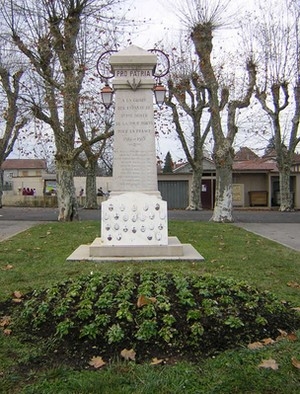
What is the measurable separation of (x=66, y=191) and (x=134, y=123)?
7.82m

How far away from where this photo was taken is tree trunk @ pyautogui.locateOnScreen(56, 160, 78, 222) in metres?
14.4

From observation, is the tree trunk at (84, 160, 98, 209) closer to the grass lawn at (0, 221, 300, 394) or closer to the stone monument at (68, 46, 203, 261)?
the stone monument at (68, 46, 203, 261)

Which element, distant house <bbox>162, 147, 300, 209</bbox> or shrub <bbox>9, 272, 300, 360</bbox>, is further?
distant house <bbox>162, 147, 300, 209</bbox>

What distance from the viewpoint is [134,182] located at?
23.6ft

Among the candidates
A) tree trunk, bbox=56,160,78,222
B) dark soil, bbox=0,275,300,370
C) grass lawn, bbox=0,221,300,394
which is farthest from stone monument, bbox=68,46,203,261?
tree trunk, bbox=56,160,78,222

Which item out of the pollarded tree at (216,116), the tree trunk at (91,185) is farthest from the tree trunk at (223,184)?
the tree trunk at (91,185)

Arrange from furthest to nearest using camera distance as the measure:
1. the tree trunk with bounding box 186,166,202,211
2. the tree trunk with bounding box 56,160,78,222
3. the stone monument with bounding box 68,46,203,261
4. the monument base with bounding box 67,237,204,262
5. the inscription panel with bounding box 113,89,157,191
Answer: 1. the tree trunk with bounding box 186,166,202,211
2. the tree trunk with bounding box 56,160,78,222
3. the inscription panel with bounding box 113,89,157,191
4. the stone monument with bounding box 68,46,203,261
5. the monument base with bounding box 67,237,204,262

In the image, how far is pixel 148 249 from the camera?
22.2ft

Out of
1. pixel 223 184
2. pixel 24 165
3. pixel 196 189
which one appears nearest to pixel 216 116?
pixel 223 184

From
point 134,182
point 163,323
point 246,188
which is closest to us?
point 163,323

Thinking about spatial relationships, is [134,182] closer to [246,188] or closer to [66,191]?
[66,191]

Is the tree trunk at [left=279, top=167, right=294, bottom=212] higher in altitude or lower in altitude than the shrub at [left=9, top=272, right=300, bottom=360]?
higher

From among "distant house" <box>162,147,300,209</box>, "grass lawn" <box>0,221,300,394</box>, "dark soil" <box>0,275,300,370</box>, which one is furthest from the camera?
"distant house" <box>162,147,300,209</box>

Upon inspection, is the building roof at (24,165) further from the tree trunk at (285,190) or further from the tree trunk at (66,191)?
the tree trunk at (66,191)
